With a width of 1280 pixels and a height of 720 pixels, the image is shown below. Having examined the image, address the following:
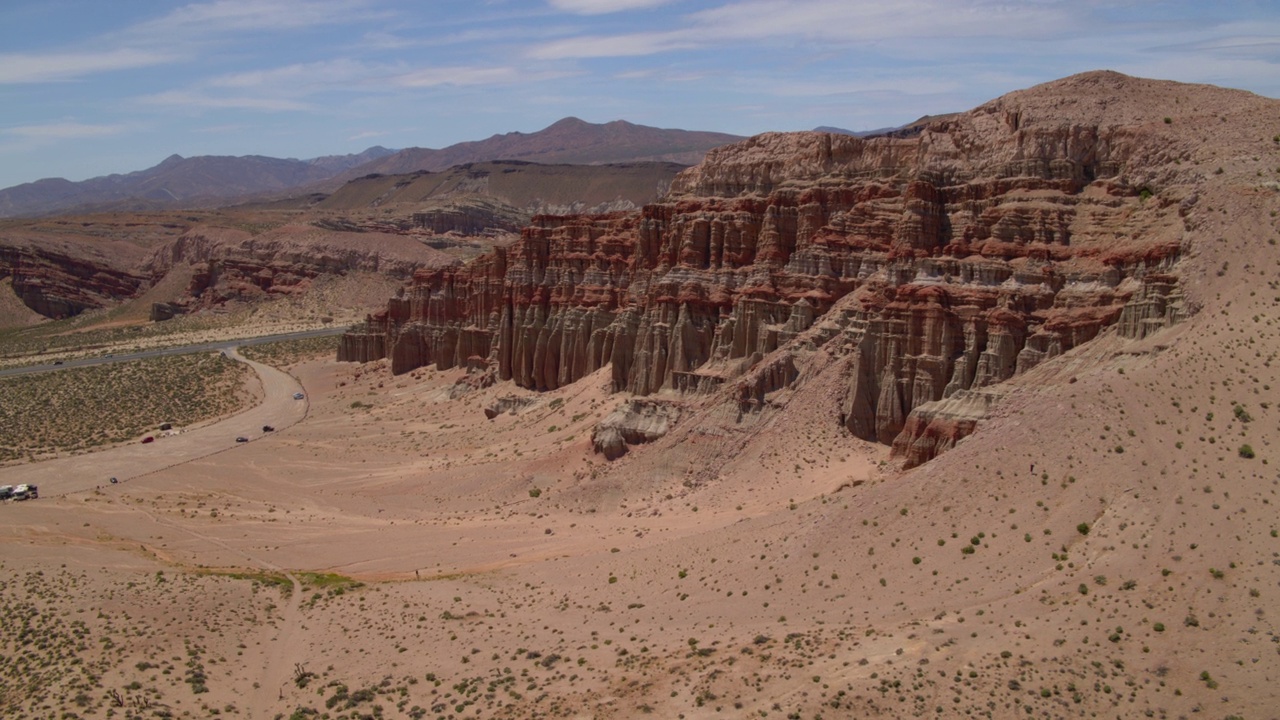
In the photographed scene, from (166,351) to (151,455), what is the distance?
162 ft

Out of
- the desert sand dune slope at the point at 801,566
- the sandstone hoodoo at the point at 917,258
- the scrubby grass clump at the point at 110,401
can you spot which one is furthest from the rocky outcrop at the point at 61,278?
the sandstone hoodoo at the point at 917,258

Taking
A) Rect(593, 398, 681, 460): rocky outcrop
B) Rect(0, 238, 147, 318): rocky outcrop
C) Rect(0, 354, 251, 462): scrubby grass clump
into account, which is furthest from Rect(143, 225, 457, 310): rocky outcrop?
Rect(593, 398, 681, 460): rocky outcrop

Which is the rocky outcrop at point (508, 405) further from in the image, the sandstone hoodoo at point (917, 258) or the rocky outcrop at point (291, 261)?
the rocky outcrop at point (291, 261)

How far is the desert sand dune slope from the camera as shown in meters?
25.2

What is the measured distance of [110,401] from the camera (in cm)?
8394

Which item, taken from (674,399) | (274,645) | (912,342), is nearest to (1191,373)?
(912,342)

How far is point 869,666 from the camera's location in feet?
83.6

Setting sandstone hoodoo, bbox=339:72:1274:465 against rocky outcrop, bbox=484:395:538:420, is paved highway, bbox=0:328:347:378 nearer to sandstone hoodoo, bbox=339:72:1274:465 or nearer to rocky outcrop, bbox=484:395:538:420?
rocky outcrop, bbox=484:395:538:420

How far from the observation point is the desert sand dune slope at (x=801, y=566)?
25172 millimetres

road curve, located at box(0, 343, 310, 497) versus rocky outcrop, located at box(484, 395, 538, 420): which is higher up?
rocky outcrop, located at box(484, 395, 538, 420)

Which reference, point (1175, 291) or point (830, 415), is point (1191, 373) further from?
point (830, 415)

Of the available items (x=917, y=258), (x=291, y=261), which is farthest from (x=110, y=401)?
(x=291, y=261)

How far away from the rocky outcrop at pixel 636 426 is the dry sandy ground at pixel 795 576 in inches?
42.2

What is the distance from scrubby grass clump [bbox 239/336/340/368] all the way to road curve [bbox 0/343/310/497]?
63.3 ft
